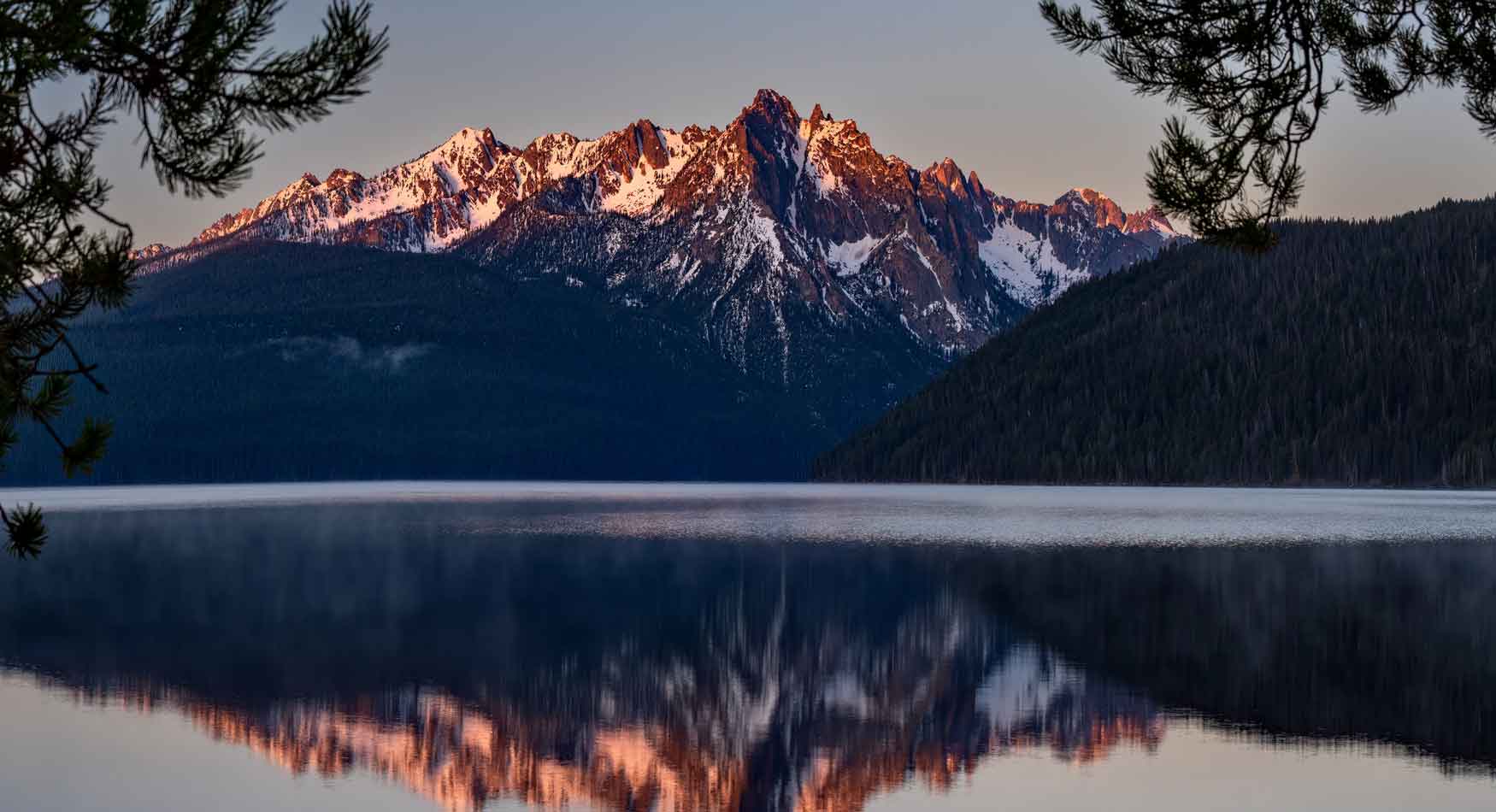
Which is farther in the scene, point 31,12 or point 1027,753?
Answer: point 1027,753

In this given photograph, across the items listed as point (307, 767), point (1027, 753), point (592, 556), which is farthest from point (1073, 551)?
point (307, 767)

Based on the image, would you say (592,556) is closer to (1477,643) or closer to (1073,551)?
(1073,551)

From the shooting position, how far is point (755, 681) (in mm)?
41062

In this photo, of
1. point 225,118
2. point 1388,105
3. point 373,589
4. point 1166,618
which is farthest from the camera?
point 373,589

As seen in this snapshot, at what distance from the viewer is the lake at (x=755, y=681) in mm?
27906

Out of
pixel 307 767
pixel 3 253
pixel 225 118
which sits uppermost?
pixel 225 118

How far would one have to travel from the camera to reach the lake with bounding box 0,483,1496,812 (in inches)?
1099

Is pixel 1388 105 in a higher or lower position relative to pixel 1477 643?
higher

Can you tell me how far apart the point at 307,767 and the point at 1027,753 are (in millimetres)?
13851

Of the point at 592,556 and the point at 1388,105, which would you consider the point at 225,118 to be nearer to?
the point at 1388,105

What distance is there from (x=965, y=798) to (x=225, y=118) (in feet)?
59.9

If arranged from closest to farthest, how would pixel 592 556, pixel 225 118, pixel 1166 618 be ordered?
1. pixel 225 118
2. pixel 1166 618
3. pixel 592 556

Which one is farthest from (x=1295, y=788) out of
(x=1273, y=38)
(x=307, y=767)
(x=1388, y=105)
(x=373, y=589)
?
(x=373, y=589)

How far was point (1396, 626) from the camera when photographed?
4791cm
